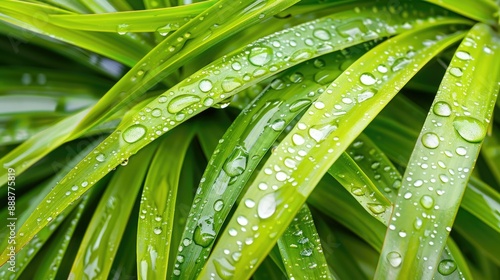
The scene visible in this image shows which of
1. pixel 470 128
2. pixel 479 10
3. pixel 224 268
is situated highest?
pixel 479 10

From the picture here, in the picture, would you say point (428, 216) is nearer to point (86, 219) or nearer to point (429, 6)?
point (429, 6)

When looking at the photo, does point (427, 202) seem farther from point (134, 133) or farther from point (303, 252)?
point (134, 133)

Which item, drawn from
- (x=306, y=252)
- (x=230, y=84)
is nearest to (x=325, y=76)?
(x=230, y=84)

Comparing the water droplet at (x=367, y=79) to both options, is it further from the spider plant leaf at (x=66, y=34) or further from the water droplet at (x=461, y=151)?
the spider plant leaf at (x=66, y=34)

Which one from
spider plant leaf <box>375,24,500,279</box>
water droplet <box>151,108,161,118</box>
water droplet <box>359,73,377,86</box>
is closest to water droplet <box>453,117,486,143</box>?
spider plant leaf <box>375,24,500,279</box>

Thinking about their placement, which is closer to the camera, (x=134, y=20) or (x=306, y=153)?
(x=306, y=153)

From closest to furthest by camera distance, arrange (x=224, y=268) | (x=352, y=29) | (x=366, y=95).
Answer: (x=224, y=268)
(x=366, y=95)
(x=352, y=29)

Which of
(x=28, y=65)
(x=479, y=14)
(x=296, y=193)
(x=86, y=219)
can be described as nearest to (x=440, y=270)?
(x=296, y=193)
